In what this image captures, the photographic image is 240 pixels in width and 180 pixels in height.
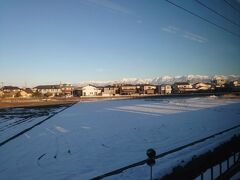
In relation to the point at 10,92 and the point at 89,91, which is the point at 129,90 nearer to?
the point at 89,91

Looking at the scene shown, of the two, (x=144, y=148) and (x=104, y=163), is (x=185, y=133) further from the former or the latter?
(x=104, y=163)

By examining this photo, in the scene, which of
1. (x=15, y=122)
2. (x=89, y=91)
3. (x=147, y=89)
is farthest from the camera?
(x=147, y=89)

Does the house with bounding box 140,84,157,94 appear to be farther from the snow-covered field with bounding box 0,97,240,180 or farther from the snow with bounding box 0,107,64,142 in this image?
the snow-covered field with bounding box 0,97,240,180

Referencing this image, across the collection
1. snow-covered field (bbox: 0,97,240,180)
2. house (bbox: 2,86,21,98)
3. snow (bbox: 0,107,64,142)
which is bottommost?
snow (bbox: 0,107,64,142)

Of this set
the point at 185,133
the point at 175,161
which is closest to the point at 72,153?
the point at 175,161

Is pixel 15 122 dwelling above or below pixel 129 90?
below

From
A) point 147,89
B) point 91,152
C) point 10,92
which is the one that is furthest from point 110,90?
point 91,152

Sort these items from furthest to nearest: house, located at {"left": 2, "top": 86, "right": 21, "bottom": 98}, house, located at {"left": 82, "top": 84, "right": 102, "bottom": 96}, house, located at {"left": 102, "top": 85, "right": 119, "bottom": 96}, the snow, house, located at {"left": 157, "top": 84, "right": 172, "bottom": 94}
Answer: house, located at {"left": 157, "top": 84, "right": 172, "bottom": 94}
house, located at {"left": 102, "top": 85, "right": 119, "bottom": 96}
house, located at {"left": 82, "top": 84, "right": 102, "bottom": 96}
house, located at {"left": 2, "top": 86, "right": 21, "bottom": 98}
the snow

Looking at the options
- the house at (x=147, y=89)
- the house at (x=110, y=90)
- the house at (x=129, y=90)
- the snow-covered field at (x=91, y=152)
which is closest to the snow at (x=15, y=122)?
the snow-covered field at (x=91, y=152)

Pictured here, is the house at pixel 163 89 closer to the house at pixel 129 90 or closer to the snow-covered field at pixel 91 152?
the house at pixel 129 90

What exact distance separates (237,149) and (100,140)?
357 inches

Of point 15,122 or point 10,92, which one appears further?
point 10,92

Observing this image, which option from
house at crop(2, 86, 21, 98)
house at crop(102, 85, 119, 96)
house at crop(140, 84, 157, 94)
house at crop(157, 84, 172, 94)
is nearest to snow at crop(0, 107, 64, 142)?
house at crop(2, 86, 21, 98)

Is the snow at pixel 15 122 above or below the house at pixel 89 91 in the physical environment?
below
